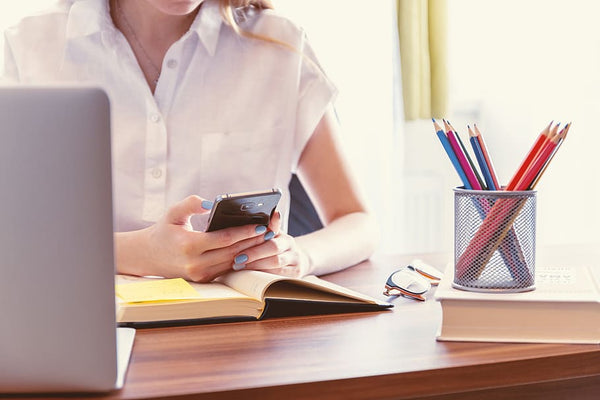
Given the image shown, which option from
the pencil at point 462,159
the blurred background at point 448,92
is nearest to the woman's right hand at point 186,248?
the pencil at point 462,159

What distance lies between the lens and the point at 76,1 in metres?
1.50

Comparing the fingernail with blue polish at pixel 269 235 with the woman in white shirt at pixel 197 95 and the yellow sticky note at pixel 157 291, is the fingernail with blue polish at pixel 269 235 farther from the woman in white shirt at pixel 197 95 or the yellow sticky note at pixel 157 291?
the woman in white shirt at pixel 197 95

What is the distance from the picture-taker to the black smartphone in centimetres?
89

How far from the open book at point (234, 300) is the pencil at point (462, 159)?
0.18m

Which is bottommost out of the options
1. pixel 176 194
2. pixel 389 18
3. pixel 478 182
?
pixel 176 194

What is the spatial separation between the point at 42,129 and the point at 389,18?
2.08 metres

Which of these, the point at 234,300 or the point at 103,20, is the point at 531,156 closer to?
the point at 234,300

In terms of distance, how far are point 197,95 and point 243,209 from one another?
0.62 meters

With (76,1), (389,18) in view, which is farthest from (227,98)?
(389,18)

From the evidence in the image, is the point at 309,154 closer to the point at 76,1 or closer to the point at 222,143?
the point at 222,143

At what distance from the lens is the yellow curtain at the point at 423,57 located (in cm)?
253

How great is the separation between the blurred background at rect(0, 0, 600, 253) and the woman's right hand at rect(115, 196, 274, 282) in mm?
1456

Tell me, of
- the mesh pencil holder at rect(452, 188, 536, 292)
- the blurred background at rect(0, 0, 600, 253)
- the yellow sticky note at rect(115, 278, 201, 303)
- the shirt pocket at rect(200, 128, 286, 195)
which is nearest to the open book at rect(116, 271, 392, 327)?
the yellow sticky note at rect(115, 278, 201, 303)

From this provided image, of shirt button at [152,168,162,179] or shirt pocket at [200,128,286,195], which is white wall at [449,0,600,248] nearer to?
shirt pocket at [200,128,286,195]
